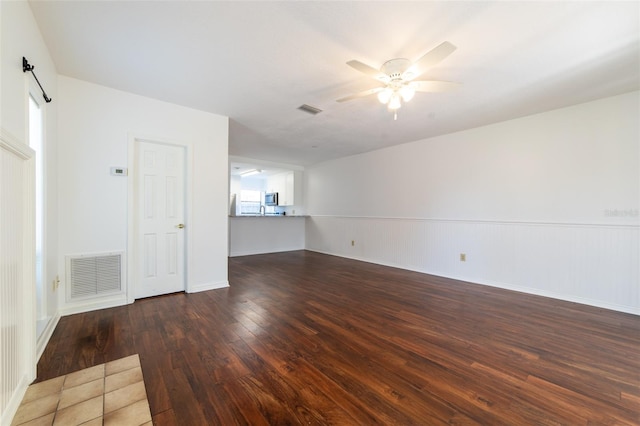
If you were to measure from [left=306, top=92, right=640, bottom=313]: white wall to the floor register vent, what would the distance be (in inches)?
177

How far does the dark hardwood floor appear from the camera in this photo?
1432 millimetres

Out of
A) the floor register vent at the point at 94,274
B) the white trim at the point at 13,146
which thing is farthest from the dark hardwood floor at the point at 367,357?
the white trim at the point at 13,146

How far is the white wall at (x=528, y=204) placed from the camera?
2.96m

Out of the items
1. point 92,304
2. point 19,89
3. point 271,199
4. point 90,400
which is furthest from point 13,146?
point 271,199

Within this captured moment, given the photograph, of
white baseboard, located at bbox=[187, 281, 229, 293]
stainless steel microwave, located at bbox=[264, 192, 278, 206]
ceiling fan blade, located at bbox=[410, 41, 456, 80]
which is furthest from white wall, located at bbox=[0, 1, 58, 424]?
stainless steel microwave, located at bbox=[264, 192, 278, 206]

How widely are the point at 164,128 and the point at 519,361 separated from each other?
434 cm

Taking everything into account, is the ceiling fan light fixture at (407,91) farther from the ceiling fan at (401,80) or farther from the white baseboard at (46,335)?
the white baseboard at (46,335)

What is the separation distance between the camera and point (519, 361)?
1913mm

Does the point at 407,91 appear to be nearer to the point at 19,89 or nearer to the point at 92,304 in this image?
the point at 19,89

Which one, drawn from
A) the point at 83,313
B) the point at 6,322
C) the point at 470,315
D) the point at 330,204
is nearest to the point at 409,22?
the point at 470,315

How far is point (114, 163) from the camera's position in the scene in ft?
9.52

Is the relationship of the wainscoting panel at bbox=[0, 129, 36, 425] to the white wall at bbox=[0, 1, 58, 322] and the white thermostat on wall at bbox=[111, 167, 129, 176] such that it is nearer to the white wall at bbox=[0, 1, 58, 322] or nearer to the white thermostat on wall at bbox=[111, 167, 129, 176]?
the white wall at bbox=[0, 1, 58, 322]

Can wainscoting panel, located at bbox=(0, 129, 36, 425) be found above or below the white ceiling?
below

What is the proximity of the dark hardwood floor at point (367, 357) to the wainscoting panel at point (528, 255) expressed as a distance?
29 cm
